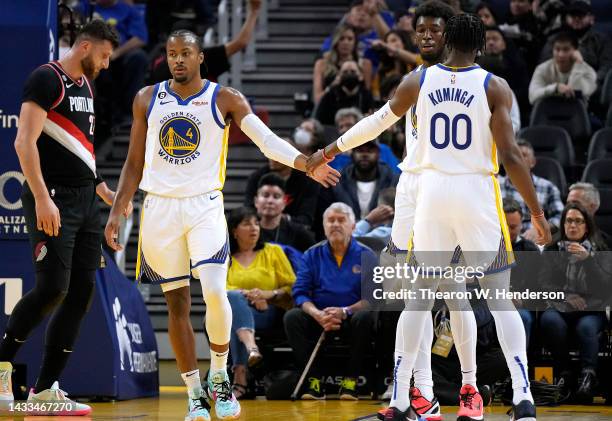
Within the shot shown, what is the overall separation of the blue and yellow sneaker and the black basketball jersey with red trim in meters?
1.56

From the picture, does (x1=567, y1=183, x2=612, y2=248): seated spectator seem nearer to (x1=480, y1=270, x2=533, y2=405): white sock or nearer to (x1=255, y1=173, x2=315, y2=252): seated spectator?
(x1=255, y1=173, x2=315, y2=252): seated spectator

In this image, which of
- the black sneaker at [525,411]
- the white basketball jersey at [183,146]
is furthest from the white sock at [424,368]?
the white basketball jersey at [183,146]

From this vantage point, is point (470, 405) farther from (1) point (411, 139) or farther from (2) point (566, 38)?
(2) point (566, 38)

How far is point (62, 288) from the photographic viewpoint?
7000 mm

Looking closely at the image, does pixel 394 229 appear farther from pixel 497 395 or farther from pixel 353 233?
pixel 353 233

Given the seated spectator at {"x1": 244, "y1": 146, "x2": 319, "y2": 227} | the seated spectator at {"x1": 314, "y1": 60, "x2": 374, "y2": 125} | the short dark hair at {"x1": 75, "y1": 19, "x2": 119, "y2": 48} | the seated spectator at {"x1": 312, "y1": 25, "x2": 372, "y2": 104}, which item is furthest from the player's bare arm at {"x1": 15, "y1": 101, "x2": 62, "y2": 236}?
the seated spectator at {"x1": 312, "y1": 25, "x2": 372, "y2": 104}

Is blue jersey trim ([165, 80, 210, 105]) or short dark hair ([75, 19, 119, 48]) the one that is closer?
blue jersey trim ([165, 80, 210, 105])

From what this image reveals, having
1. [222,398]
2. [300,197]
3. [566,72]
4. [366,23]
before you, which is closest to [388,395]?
[222,398]

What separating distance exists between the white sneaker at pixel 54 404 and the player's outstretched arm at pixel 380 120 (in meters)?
2.06

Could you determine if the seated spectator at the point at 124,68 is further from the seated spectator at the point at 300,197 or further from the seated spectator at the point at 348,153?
the seated spectator at the point at 300,197

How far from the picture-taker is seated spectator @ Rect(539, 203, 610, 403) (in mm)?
8656

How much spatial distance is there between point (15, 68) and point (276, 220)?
9.59 feet

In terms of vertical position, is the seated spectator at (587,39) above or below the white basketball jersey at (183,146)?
above

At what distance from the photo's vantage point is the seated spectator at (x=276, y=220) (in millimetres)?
10094
